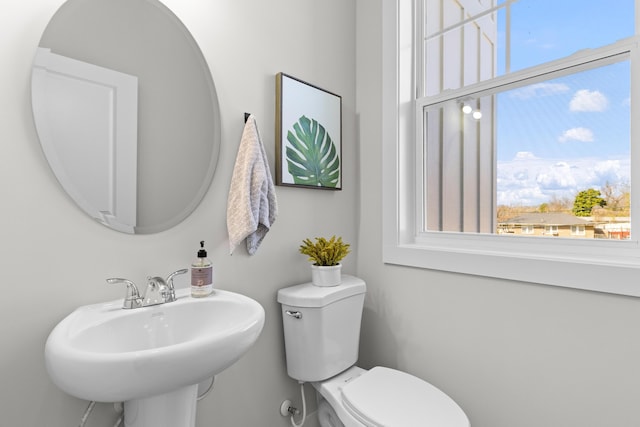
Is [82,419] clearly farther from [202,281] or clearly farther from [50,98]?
[50,98]

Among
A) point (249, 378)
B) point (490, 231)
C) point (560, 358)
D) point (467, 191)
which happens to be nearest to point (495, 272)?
point (490, 231)

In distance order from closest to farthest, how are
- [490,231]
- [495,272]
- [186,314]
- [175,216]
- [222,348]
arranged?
[222,348] < [186,314] < [175,216] < [495,272] < [490,231]

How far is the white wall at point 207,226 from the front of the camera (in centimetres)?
86

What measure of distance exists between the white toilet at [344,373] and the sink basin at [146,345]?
14.9 inches

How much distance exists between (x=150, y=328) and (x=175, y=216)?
14.3 inches

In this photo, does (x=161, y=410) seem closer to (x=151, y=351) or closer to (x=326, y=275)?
(x=151, y=351)

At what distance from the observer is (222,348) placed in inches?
29.9

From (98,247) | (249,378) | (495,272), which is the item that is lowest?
(249,378)

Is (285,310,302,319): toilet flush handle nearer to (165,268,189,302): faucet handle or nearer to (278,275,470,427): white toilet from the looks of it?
(278,275,470,427): white toilet

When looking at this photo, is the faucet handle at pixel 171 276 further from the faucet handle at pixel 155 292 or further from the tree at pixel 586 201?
the tree at pixel 586 201

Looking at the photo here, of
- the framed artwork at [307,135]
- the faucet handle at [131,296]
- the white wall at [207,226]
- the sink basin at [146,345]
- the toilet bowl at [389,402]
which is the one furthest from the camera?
the framed artwork at [307,135]

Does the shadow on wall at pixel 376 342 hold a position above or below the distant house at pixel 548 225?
below

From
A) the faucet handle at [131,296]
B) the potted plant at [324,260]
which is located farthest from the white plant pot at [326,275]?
the faucet handle at [131,296]

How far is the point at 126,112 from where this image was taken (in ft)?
3.46
